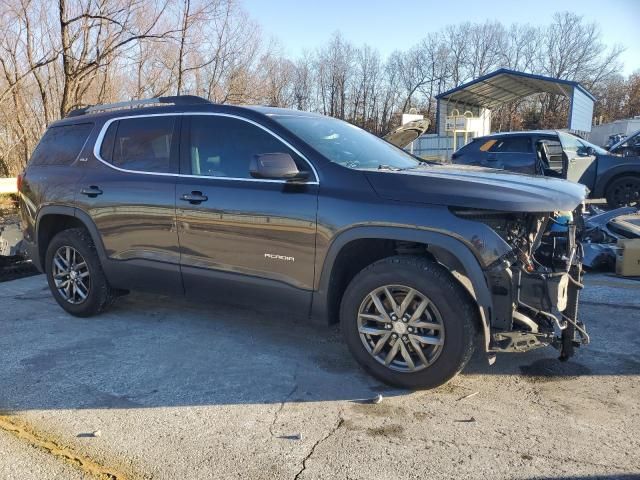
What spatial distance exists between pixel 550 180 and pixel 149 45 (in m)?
15.4

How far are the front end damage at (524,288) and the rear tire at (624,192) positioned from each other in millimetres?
8424

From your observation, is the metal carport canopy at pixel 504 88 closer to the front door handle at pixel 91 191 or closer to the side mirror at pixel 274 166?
the front door handle at pixel 91 191

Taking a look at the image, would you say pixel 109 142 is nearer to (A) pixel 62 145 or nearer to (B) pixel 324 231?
(A) pixel 62 145

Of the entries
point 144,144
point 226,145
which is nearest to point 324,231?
point 226,145

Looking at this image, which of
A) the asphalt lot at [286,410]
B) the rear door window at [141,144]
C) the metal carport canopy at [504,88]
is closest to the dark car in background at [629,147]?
the asphalt lot at [286,410]

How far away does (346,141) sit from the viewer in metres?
4.32

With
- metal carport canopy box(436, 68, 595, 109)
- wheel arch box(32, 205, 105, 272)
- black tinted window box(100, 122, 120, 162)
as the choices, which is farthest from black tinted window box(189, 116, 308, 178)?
metal carport canopy box(436, 68, 595, 109)

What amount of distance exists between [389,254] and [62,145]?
11.5 feet

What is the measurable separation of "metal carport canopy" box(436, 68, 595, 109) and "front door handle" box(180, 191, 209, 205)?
20921 mm

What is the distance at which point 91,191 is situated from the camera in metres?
4.80

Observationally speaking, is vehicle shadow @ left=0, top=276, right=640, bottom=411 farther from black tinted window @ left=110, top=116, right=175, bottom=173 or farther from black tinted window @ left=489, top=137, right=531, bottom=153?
black tinted window @ left=489, top=137, right=531, bottom=153

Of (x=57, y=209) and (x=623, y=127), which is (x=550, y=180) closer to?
(x=57, y=209)

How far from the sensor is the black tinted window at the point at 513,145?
1103 cm

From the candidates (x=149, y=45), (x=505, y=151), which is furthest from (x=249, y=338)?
(x=149, y=45)
